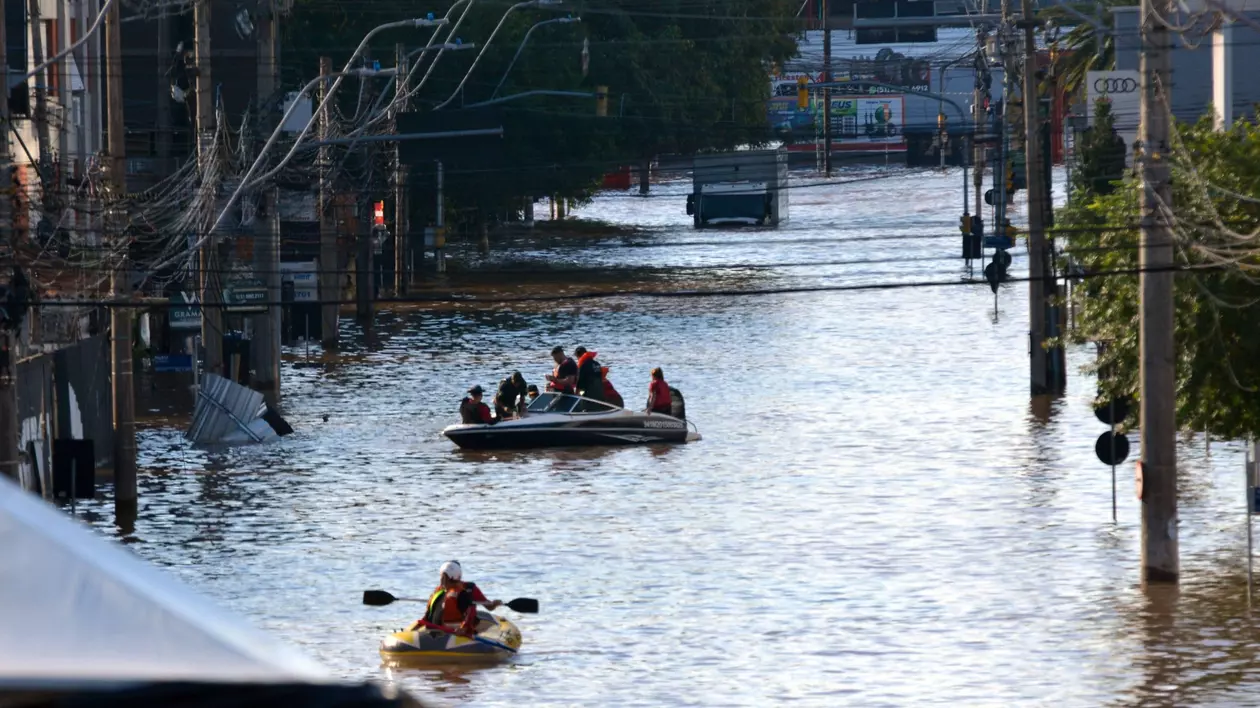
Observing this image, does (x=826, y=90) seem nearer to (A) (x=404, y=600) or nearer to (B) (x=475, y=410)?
(B) (x=475, y=410)

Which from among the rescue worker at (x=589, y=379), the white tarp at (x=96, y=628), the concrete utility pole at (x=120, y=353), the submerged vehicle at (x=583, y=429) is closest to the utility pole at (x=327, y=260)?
the rescue worker at (x=589, y=379)

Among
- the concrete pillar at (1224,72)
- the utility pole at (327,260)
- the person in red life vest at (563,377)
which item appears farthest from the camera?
the utility pole at (327,260)

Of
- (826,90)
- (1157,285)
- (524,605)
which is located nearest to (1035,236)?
(1157,285)

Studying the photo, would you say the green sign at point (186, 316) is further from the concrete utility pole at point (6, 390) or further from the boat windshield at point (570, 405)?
the concrete utility pole at point (6, 390)

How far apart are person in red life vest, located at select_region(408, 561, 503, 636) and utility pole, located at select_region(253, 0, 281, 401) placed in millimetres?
22351

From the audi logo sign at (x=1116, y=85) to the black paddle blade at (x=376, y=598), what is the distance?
26048 mm

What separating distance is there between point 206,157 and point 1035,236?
Result: 16.1 meters

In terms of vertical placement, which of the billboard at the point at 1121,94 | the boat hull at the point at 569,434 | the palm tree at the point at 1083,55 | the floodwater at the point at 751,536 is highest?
the palm tree at the point at 1083,55

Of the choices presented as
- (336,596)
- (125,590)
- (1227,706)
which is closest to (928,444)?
(336,596)

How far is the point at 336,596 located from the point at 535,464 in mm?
12949

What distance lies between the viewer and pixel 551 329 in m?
62.4

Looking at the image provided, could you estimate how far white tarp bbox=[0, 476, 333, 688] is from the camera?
2.62 metres

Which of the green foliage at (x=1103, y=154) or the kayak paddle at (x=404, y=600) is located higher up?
the green foliage at (x=1103, y=154)

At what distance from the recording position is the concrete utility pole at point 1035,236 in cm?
4272
